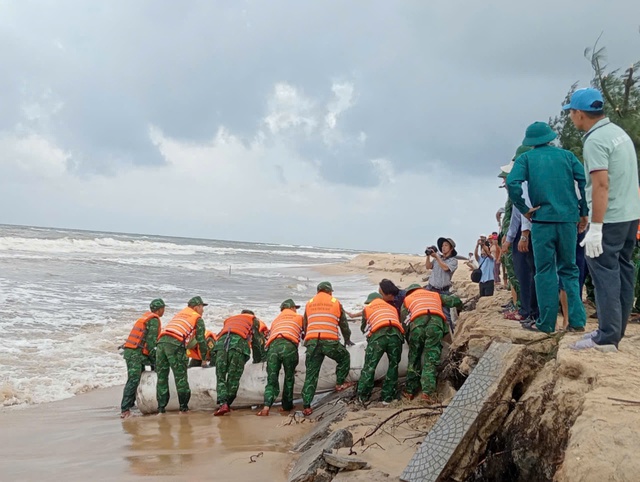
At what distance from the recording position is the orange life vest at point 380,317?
21.7ft

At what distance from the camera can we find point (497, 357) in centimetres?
392

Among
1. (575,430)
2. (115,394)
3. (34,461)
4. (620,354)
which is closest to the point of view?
(575,430)

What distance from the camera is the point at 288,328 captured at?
7.29 metres

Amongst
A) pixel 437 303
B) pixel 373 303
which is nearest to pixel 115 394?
pixel 373 303

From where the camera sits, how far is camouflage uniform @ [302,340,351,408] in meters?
7.05

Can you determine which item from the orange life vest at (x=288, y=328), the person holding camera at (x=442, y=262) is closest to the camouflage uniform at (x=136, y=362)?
the orange life vest at (x=288, y=328)

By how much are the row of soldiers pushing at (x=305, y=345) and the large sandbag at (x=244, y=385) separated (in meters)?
0.12

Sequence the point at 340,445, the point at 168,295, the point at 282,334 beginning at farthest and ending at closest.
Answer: the point at 168,295 < the point at 282,334 < the point at 340,445

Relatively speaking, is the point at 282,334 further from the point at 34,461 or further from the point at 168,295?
the point at 168,295

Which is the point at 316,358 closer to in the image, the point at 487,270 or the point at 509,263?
the point at 509,263

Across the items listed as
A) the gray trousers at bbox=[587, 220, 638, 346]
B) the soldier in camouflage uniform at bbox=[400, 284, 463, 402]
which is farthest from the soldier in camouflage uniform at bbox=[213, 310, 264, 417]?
the gray trousers at bbox=[587, 220, 638, 346]

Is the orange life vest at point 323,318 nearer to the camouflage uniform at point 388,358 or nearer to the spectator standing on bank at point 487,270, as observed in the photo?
the camouflage uniform at point 388,358

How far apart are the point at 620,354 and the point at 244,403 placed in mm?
5226

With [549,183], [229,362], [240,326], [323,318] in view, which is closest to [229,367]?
[229,362]
